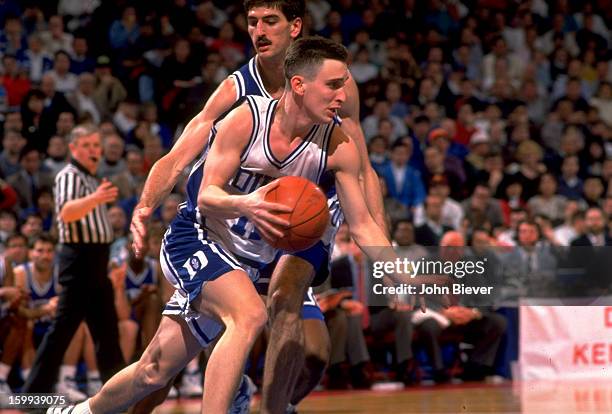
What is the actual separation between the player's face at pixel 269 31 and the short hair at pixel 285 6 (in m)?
0.02

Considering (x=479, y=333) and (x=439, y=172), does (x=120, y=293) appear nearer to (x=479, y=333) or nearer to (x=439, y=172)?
(x=479, y=333)

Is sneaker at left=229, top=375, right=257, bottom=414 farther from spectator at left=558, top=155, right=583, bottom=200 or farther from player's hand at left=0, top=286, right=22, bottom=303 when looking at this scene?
spectator at left=558, top=155, right=583, bottom=200

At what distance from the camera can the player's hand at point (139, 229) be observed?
5.21 meters

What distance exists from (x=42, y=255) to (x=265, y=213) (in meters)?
4.78

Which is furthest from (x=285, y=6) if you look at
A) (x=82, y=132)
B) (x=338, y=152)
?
→ (x=82, y=132)

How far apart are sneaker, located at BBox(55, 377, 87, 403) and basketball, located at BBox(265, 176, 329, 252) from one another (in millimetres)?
4217

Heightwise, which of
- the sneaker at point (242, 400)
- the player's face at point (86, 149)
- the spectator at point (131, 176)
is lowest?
the sneaker at point (242, 400)

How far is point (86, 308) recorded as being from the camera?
817 cm

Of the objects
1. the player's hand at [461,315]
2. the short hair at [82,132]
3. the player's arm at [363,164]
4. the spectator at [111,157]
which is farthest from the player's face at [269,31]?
the spectator at [111,157]

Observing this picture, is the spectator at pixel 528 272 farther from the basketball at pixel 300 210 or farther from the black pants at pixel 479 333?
the basketball at pixel 300 210

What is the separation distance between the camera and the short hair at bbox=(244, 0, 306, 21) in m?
5.89

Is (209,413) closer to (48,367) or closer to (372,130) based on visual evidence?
(48,367)

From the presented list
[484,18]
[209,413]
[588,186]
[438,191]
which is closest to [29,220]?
[438,191]

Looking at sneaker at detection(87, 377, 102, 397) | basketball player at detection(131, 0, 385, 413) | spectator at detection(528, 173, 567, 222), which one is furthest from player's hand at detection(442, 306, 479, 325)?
basketball player at detection(131, 0, 385, 413)
